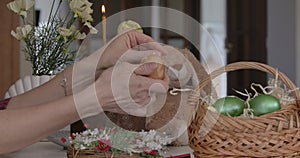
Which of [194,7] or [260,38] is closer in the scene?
[260,38]

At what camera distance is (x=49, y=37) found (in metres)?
1.40

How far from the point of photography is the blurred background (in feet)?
9.04

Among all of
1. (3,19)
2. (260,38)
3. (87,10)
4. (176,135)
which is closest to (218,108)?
(176,135)

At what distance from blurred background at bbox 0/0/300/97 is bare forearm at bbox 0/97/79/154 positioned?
73.1 inches

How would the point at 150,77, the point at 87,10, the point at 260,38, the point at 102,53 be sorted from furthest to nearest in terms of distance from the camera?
the point at 260,38 → the point at 87,10 → the point at 102,53 → the point at 150,77

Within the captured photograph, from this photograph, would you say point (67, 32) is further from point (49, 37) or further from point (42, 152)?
point (42, 152)

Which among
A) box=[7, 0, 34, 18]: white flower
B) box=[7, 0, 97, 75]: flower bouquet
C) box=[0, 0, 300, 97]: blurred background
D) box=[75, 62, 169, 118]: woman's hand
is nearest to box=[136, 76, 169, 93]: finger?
box=[75, 62, 169, 118]: woman's hand

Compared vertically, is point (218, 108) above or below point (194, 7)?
below

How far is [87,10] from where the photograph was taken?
52.8 inches

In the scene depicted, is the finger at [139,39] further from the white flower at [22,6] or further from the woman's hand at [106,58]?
the white flower at [22,6]

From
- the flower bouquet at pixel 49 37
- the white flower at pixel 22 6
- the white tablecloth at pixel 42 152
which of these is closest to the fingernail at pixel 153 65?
the white tablecloth at pixel 42 152

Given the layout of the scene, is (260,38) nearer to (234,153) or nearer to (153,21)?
(153,21)

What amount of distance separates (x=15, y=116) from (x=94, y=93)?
0.16 meters

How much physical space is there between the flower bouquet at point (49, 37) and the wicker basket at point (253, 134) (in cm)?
61
